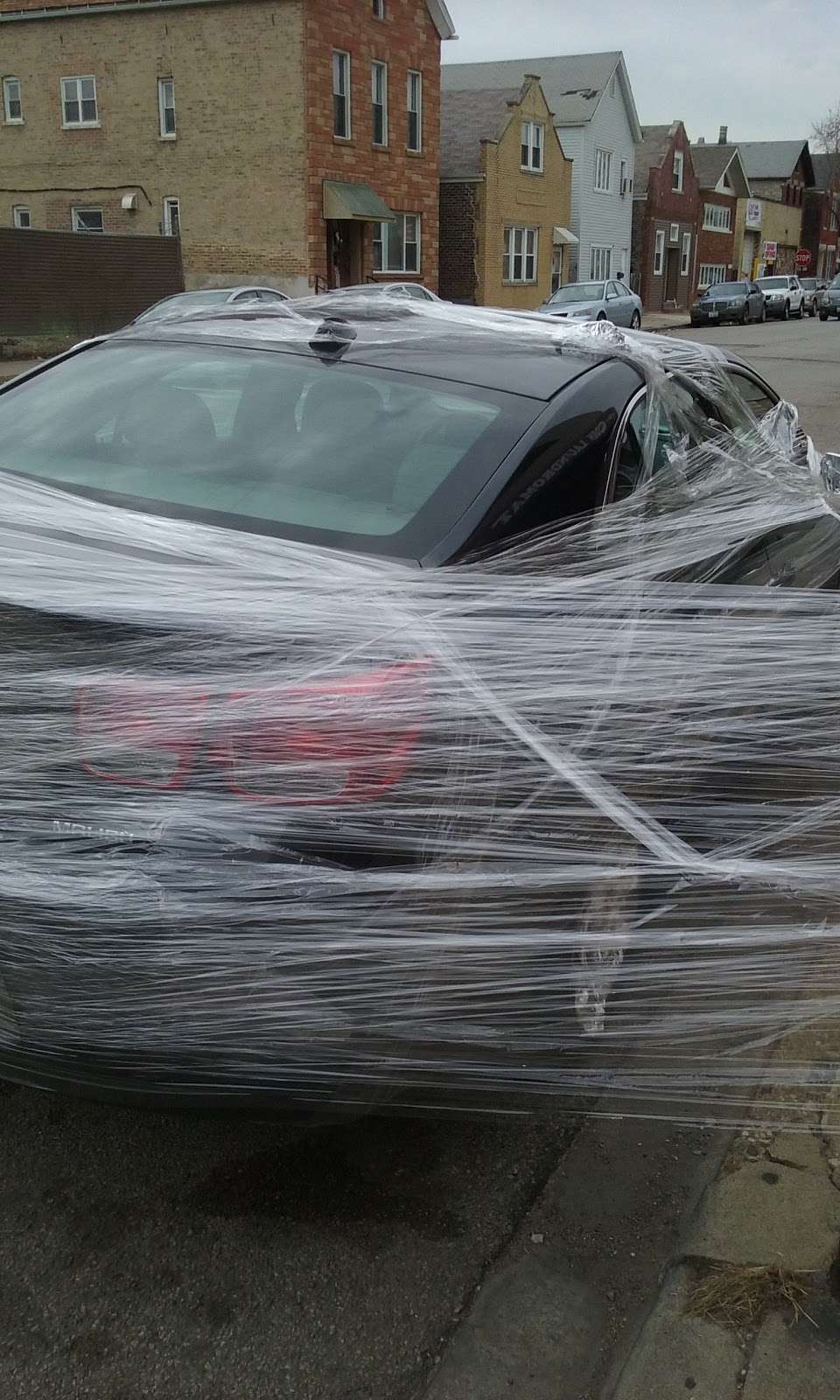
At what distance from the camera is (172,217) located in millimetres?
26875

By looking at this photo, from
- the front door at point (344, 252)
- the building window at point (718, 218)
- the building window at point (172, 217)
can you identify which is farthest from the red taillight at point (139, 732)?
the building window at point (718, 218)

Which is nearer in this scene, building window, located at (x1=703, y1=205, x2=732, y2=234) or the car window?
the car window

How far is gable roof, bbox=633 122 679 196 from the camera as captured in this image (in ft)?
148

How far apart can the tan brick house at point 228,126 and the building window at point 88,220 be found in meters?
0.03

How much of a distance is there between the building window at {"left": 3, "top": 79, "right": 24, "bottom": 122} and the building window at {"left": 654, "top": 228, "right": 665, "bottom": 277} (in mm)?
24516

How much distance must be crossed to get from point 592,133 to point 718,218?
51.2ft

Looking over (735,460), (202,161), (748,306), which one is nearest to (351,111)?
(202,161)

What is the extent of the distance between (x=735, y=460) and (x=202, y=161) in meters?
25.8

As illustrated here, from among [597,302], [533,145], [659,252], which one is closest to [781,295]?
[659,252]

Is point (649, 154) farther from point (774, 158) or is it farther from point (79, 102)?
point (79, 102)

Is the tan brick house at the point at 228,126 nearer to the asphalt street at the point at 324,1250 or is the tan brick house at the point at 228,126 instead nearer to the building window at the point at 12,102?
the building window at the point at 12,102

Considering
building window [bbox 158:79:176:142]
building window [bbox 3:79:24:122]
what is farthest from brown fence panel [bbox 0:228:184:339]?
building window [bbox 3:79:24:122]

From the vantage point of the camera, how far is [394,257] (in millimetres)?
29484

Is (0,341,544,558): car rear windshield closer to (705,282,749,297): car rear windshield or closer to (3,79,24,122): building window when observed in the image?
(3,79,24,122): building window
